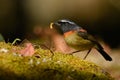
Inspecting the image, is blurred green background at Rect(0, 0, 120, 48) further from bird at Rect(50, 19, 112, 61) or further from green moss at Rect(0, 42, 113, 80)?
green moss at Rect(0, 42, 113, 80)

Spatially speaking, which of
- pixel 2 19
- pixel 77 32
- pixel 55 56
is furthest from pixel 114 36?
pixel 55 56

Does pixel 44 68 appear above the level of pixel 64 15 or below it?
above

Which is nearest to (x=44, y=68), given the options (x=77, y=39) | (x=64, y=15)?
(x=77, y=39)

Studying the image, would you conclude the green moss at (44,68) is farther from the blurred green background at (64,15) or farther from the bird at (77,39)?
the blurred green background at (64,15)

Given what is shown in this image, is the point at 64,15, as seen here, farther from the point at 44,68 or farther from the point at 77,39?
the point at 44,68

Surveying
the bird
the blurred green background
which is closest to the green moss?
the bird

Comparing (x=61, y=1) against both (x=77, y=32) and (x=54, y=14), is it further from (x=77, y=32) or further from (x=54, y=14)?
(x=77, y=32)
